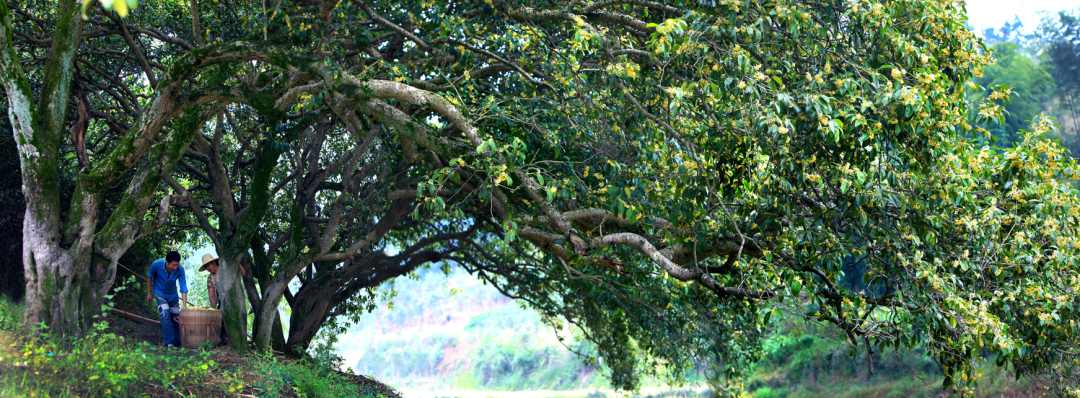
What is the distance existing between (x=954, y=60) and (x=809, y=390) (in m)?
25.1

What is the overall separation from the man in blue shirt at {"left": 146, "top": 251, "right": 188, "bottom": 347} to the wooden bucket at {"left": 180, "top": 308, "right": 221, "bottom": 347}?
160mm

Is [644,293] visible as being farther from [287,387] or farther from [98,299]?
[98,299]

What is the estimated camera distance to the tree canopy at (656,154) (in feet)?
17.2

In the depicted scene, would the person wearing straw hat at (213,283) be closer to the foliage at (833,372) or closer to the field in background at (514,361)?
the field in background at (514,361)

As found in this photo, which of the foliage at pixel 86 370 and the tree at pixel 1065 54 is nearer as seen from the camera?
the foliage at pixel 86 370

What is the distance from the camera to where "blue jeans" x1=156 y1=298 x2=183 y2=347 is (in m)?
7.93

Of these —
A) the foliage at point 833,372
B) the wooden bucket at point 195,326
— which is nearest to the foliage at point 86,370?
the wooden bucket at point 195,326

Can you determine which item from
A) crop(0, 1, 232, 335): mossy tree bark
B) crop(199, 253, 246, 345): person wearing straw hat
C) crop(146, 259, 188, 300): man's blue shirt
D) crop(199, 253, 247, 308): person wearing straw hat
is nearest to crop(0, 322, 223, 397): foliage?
crop(0, 1, 232, 335): mossy tree bark

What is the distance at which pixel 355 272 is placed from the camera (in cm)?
1059

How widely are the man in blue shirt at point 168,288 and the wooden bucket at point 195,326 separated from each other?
0.16m

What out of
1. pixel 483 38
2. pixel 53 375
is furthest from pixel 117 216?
pixel 483 38

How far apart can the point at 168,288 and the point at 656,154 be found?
5.85 m

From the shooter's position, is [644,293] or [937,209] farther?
[644,293]

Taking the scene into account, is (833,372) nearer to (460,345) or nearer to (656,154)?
(656,154)
